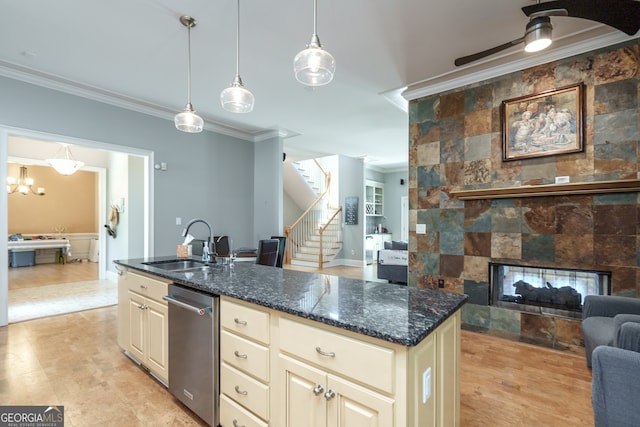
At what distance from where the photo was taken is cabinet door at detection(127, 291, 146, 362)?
2341 mm

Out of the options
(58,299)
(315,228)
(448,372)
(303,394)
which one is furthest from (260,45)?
(315,228)

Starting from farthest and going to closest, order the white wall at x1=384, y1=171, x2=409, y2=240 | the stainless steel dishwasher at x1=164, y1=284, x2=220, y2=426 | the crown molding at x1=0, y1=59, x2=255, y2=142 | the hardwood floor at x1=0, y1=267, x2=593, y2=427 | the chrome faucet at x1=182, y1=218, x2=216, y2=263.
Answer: the white wall at x1=384, y1=171, x2=409, y2=240
the crown molding at x1=0, y1=59, x2=255, y2=142
the chrome faucet at x1=182, y1=218, x2=216, y2=263
the hardwood floor at x1=0, y1=267, x2=593, y2=427
the stainless steel dishwasher at x1=164, y1=284, x2=220, y2=426

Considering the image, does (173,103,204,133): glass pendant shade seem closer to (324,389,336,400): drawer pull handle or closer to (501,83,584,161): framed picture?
(324,389,336,400): drawer pull handle

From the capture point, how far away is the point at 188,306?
1.79 m

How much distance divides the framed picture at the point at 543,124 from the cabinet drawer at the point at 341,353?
2950 mm

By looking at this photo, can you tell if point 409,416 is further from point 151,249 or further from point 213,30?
point 151,249

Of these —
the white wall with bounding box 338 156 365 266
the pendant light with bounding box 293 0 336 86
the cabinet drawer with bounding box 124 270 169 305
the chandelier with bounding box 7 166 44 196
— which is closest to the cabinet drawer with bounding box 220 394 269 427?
the cabinet drawer with bounding box 124 270 169 305

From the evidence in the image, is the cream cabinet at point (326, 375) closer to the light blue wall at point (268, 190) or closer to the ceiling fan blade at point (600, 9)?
the ceiling fan blade at point (600, 9)

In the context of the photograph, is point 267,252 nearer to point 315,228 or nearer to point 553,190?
point 553,190

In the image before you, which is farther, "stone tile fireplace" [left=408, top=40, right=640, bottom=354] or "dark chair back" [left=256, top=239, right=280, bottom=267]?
"dark chair back" [left=256, top=239, right=280, bottom=267]

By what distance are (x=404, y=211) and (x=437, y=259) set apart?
252 inches

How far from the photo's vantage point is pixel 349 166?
8.57 meters

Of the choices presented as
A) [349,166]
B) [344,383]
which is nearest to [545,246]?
[344,383]

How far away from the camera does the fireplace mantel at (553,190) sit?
8.23 ft
